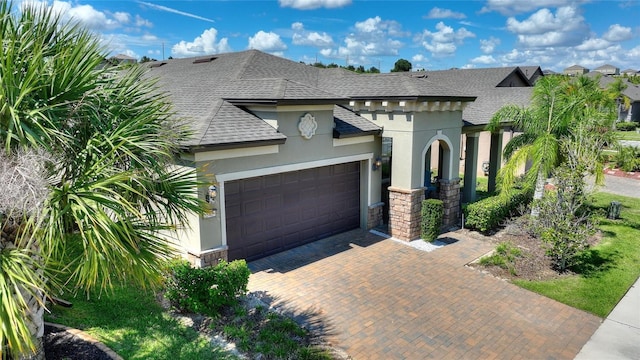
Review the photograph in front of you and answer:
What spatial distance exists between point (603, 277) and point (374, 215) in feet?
22.5

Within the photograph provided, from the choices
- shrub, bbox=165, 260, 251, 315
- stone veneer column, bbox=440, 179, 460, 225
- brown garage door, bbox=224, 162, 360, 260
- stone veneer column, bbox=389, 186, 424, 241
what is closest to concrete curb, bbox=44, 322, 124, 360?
shrub, bbox=165, 260, 251, 315

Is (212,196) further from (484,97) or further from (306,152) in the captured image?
(484,97)

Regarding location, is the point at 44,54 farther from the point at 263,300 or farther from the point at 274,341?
the point at 263,300

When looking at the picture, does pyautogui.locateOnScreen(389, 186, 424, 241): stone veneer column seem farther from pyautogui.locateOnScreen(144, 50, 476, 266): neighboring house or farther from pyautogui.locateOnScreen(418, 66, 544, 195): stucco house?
pyautogui.locateOnScreen(418, 66, 544, 195): stucco house

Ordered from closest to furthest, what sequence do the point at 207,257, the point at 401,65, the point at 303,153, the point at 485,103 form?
1. the point at 207,257
2. the point at 303,153
3. the point at 485,103
4. the point at 401,65

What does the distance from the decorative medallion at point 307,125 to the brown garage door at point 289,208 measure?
1233 millimetres

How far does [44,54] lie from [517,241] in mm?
13774

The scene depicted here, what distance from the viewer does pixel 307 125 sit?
12266mm

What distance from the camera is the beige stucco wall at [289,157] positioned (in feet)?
34.2

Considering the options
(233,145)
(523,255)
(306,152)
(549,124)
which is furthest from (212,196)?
(549,124)

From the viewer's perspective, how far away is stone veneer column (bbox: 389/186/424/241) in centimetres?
1390

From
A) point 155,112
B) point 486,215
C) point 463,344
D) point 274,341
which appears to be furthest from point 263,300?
point 486,215

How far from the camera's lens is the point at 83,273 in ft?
15.5

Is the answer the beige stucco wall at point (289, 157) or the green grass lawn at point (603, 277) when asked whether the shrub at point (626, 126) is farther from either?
the beige stucco wall at point (289, 157)
